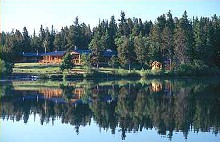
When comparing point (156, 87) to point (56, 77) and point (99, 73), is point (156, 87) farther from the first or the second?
point (56, 77)

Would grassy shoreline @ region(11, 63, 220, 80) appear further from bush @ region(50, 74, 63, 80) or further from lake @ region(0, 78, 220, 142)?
lake @ region(0, 78, 220, 142)

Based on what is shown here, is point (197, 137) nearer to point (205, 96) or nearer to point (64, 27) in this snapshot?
point (205, 96)

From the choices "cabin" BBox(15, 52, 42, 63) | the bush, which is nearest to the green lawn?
the bush

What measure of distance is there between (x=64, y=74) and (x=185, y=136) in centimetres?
5230

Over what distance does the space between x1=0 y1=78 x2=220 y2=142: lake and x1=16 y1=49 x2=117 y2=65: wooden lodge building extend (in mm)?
48992

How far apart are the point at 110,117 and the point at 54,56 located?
69826 millimetres

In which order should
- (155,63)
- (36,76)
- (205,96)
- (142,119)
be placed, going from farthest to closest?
(155,63) → (36,76) → (205,96) → (142,119)

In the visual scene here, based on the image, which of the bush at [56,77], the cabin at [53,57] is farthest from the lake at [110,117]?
the cabin at [53,57]

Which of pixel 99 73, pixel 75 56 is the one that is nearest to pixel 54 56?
pixel 75 56

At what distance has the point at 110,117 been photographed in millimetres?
29672

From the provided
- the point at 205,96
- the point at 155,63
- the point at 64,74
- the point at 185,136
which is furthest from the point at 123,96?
the point at 155,63

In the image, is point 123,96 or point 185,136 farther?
point 123,96

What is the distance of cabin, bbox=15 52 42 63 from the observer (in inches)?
3970

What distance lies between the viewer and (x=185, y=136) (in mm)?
22781
